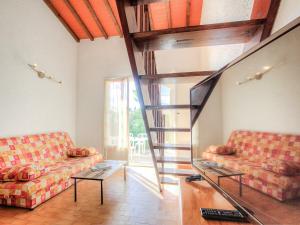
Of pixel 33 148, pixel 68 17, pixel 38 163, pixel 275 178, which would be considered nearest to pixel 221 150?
pixel 275 178

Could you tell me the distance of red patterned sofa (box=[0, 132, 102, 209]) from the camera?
6.80 ft

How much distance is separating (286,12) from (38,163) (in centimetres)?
331

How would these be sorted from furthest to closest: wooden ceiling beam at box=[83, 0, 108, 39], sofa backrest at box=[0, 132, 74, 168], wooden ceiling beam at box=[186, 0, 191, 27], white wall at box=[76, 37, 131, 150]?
1. white wall at box=[76, 37, 131, 150]
2. wooden ceiling beam at box=[83, 0, 108, 39]
3. wooden ceiling beam at box=[186, 0, 191, 27]
4. sofa backrest at box=[0, 132, 74, 168]

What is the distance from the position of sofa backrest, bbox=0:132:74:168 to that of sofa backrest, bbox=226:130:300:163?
2.81m

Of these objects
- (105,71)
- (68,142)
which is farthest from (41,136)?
(105,71)

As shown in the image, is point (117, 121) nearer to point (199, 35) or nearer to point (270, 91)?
point (199, 35)

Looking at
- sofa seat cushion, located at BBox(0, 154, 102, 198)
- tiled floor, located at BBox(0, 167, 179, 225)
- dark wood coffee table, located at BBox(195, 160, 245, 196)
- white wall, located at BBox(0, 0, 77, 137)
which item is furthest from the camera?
white wall, located at BBox(0, 0, 77, 137)

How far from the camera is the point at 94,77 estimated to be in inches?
179

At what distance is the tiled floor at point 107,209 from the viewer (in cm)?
188

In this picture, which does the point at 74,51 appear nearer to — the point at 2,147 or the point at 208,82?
the point at 2,147

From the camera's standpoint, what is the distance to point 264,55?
0.66 m

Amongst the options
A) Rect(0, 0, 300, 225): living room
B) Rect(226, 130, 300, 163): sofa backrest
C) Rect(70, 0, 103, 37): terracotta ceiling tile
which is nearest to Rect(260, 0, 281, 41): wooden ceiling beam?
Rect(0, 0, 300, 225): living room

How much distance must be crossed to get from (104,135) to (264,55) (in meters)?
4.05

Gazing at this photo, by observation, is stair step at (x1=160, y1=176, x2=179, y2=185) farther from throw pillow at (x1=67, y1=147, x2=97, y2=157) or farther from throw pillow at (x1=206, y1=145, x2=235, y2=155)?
throw pillow at (x1=206, y1=145, x2=235, y2=155)
